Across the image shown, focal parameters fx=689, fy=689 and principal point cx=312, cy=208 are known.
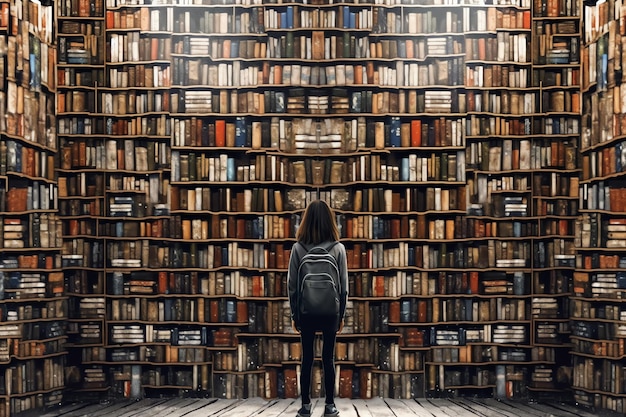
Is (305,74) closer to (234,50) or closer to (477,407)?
(234,50)

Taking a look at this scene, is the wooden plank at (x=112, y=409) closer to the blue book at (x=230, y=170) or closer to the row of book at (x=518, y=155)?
the blue book at (x=230, y=170)

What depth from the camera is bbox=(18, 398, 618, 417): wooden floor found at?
5234 mm

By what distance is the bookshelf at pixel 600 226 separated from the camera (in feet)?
17.0

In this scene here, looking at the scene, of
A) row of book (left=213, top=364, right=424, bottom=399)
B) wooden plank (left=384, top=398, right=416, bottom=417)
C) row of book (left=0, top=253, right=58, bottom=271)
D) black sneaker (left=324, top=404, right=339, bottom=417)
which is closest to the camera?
black sneaker (left=324, top=404, right=339, bottom=417)

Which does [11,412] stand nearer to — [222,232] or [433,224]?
[222,232]

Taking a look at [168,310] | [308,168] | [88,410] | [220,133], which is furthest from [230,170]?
[88,410]

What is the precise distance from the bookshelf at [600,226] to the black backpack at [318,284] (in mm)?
2324

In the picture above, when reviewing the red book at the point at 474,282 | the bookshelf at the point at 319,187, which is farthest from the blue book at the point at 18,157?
the red book at the point at 474,282

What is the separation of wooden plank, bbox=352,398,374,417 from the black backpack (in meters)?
1.33

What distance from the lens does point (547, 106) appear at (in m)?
6.02

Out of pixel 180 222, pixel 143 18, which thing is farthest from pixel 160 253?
pixel 143 18

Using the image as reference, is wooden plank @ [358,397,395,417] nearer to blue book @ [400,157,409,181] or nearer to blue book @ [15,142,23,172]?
blue book @ [400,157,409,181]

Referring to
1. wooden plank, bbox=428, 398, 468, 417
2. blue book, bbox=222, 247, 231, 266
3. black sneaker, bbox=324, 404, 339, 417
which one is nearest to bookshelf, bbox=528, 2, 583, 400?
wooden plank, bbox=428, 398, 468, 417

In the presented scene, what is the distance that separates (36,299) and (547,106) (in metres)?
4.52
